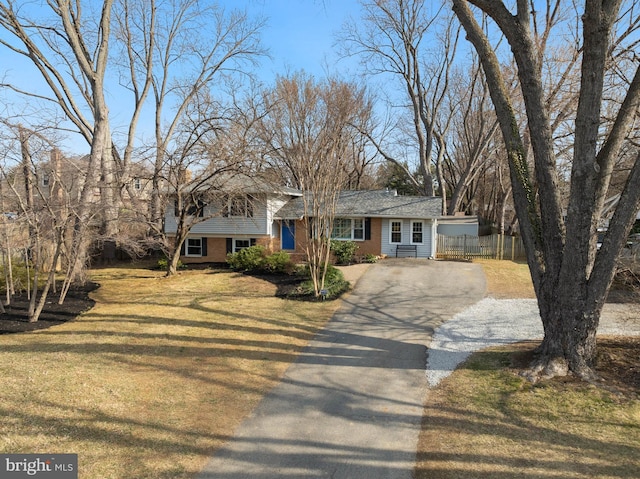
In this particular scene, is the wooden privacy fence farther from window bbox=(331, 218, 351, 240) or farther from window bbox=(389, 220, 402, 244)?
window bbox=(331, 218, 351, 240)

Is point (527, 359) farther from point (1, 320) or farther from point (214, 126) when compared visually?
point (214, 126)

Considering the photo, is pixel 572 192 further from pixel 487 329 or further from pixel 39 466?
pixel 39 466

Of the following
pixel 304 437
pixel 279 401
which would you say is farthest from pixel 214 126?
pixel 304 437

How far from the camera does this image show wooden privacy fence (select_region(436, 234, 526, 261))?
23.1 metres

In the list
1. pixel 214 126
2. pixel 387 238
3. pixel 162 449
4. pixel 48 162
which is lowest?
pixel 162 449

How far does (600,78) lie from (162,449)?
758 cm

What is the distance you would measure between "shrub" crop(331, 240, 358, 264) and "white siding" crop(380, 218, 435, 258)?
2734 millimetres

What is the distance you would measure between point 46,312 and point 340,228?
1519 centimetres

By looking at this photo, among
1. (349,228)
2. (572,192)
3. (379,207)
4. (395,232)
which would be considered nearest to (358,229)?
(349,228)

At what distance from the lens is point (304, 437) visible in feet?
16.3

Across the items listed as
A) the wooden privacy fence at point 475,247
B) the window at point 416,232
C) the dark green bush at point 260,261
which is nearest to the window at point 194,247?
the dark green bush at point 260,261

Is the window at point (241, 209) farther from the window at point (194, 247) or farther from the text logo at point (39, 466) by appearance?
the text logo at point (39, 466)

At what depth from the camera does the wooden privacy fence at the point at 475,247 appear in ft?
75.7

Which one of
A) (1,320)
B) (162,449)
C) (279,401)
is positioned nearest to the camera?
(162,449)
